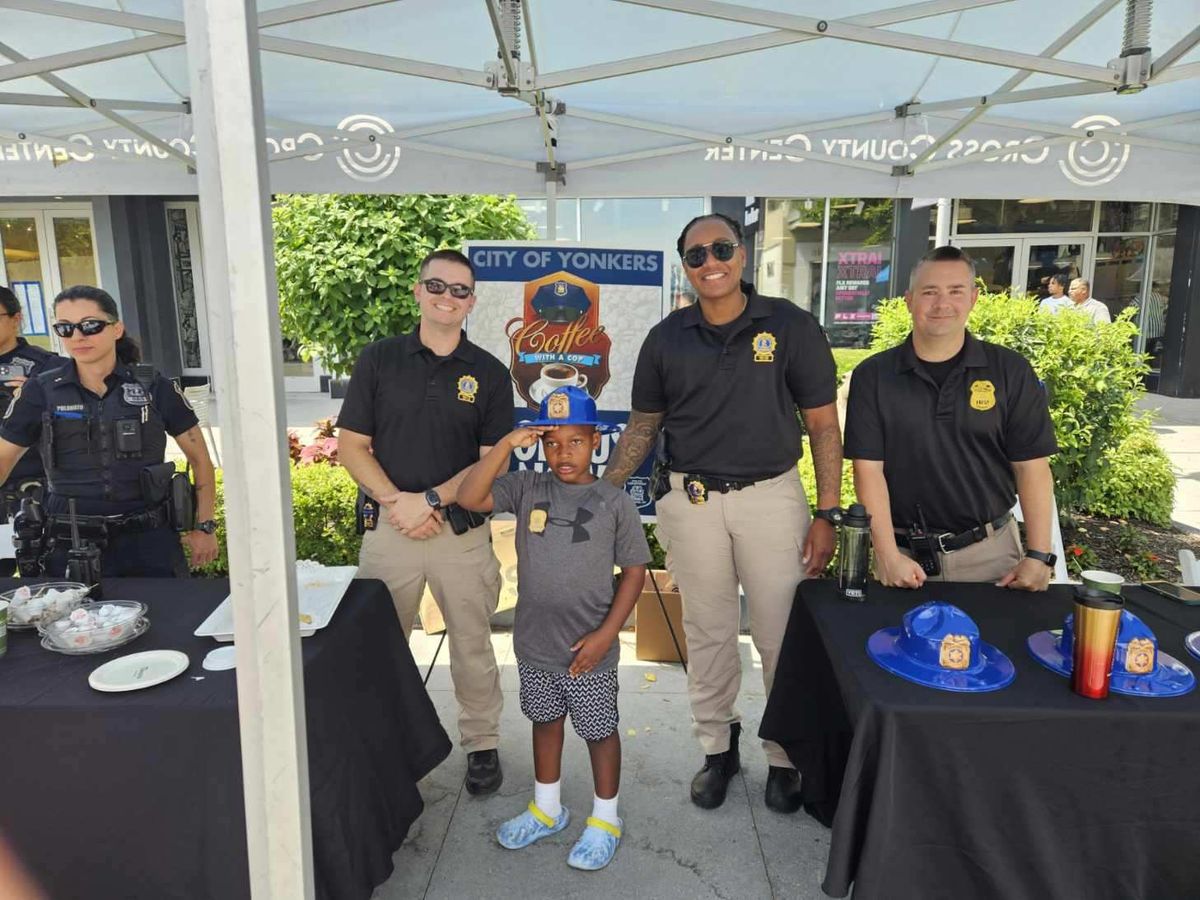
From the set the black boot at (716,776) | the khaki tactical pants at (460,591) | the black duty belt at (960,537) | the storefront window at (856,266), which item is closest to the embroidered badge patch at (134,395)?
the khaki tactical pants at (460,591)

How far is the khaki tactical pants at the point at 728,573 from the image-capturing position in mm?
2570

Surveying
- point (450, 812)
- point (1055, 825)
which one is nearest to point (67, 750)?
point (450, 812)

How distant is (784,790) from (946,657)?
1160 millimetres

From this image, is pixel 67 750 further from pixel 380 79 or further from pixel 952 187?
pixel 952 187

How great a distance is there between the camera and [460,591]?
108 inches

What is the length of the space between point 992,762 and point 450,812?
1839 mm

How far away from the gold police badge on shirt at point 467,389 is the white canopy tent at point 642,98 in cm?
122

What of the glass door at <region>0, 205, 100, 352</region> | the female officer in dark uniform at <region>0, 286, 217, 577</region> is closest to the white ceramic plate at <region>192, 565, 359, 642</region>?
the female officer in dark uniform at <region>0, 286, 217, 577</region>

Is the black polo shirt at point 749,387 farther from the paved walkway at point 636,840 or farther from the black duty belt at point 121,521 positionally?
the black duty belt at point 121,521

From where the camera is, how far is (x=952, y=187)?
3.79 meters

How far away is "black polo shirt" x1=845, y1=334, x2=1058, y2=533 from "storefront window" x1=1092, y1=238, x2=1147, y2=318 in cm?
1171

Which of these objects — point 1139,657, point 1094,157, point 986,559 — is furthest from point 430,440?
point 1094,157

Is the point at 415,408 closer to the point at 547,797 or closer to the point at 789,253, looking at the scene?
the point at 547,797

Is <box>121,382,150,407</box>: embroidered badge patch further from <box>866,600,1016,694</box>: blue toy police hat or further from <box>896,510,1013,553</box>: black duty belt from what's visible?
<box>896,510,1013,553</box>: black duty belt
